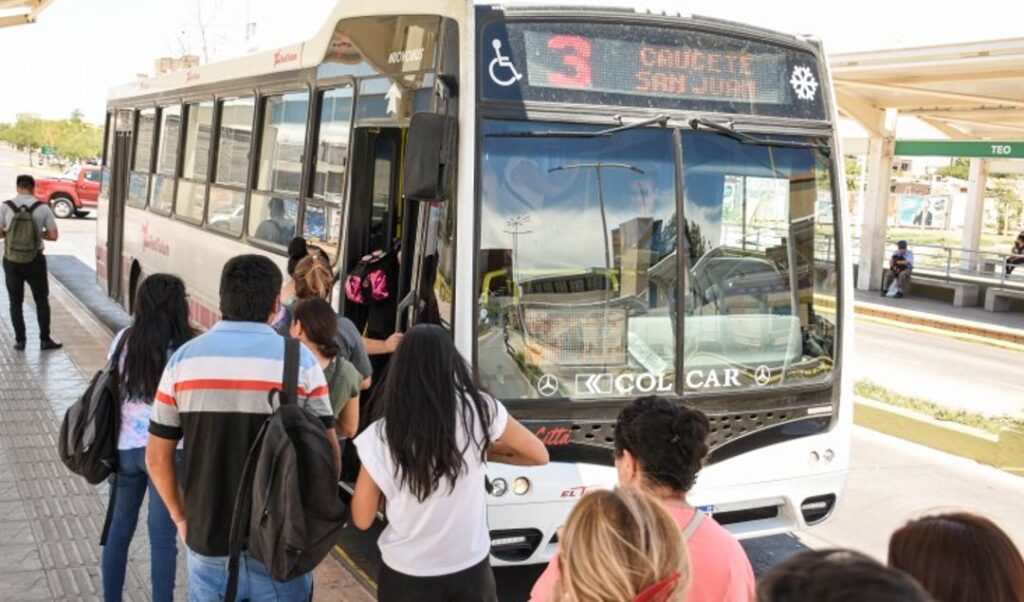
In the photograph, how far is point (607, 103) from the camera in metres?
5.45

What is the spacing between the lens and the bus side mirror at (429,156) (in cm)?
511

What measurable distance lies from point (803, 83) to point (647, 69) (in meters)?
0.94

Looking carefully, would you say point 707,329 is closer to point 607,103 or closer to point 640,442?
point 607,103

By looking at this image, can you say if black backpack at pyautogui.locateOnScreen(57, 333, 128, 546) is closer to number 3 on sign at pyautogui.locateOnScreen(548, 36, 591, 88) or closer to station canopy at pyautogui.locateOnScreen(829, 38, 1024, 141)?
number 3 on sign at pyautogui.locateOnScreen(548, 36, 591, 88)

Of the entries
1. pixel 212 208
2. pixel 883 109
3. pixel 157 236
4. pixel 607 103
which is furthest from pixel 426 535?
pixel 883 109

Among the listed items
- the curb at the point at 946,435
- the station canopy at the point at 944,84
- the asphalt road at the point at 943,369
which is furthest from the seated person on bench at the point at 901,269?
the curb at the point at 946,435

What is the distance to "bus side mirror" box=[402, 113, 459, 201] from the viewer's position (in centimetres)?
511

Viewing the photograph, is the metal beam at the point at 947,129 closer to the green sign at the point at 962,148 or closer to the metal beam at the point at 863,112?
the metal beam at the point at 863,112

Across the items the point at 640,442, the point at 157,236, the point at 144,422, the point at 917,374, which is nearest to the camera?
the point at 640,442

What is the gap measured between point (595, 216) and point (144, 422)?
7.53 feet

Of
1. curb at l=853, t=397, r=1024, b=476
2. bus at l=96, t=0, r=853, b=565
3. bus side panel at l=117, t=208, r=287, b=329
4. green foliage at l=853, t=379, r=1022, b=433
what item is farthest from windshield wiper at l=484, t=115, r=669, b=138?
green foliage at l=853, t=379, r=1022, b=433

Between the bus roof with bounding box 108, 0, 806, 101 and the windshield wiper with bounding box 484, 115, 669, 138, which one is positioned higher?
the bus roof with bounding box 108, 0, 806, 101

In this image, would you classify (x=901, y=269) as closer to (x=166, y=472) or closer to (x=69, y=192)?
(x=166, y=472)

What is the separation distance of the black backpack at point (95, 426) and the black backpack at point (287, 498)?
3.62 ft
